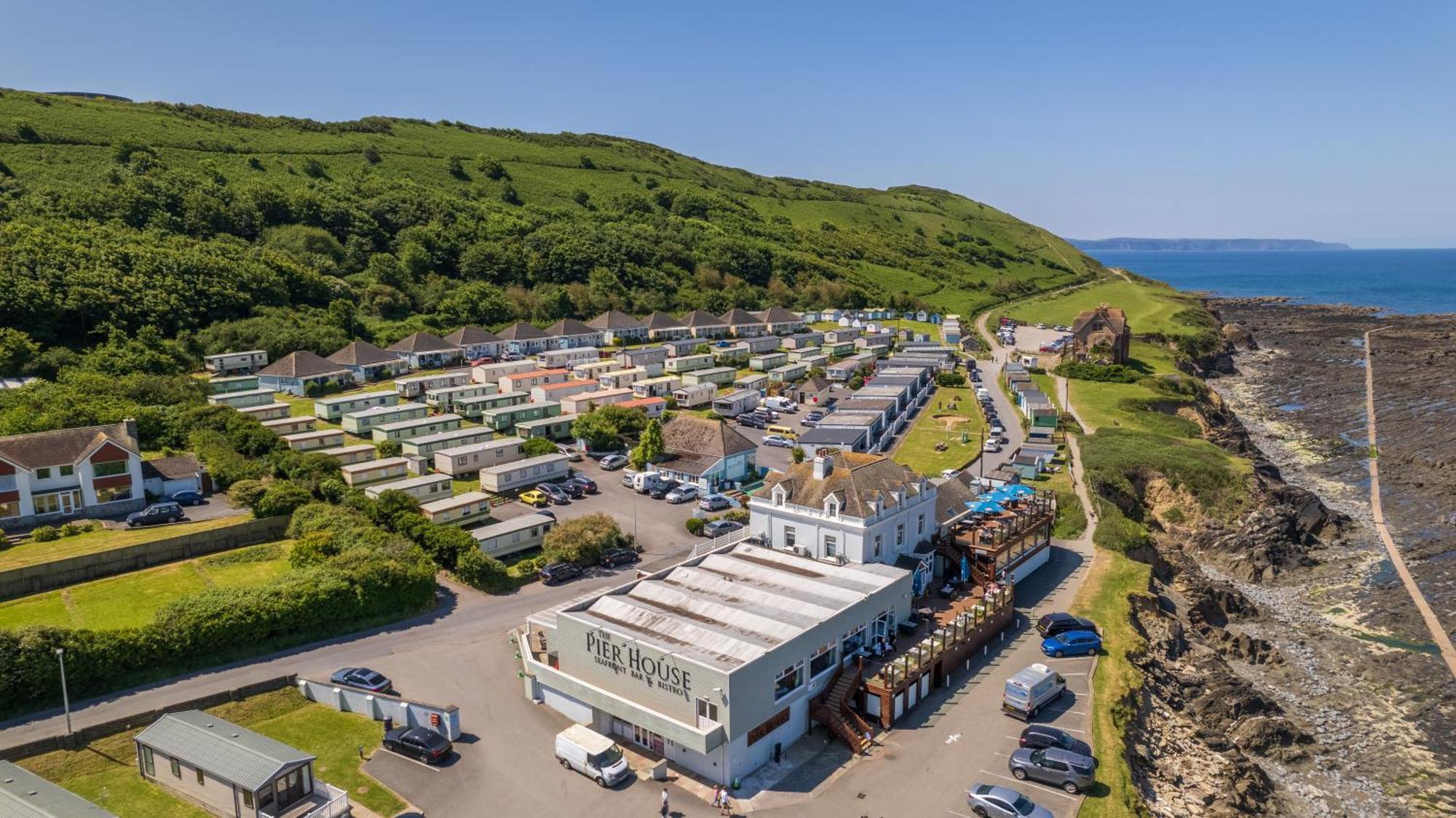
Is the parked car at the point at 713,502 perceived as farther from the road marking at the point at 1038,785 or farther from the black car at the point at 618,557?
the road marking at the point at 1038,785

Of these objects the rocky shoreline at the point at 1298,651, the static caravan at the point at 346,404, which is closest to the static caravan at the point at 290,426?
the static caravan at the point at 346,404

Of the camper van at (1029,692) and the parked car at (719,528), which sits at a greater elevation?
the parked car at (719,528)

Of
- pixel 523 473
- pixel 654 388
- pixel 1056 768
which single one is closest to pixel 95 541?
pixel 523 473

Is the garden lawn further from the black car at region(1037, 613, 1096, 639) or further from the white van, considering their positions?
the white van

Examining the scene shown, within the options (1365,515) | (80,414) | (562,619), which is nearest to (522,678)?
(562,619)

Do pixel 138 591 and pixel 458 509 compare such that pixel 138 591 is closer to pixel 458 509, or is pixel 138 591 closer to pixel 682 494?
pixel 458 509

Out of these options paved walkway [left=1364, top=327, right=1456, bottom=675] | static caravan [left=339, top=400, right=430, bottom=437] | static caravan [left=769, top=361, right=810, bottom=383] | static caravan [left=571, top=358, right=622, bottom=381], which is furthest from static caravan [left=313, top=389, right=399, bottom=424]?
paved walkway [left=1364, top=327, right=1456, bottom=675]
